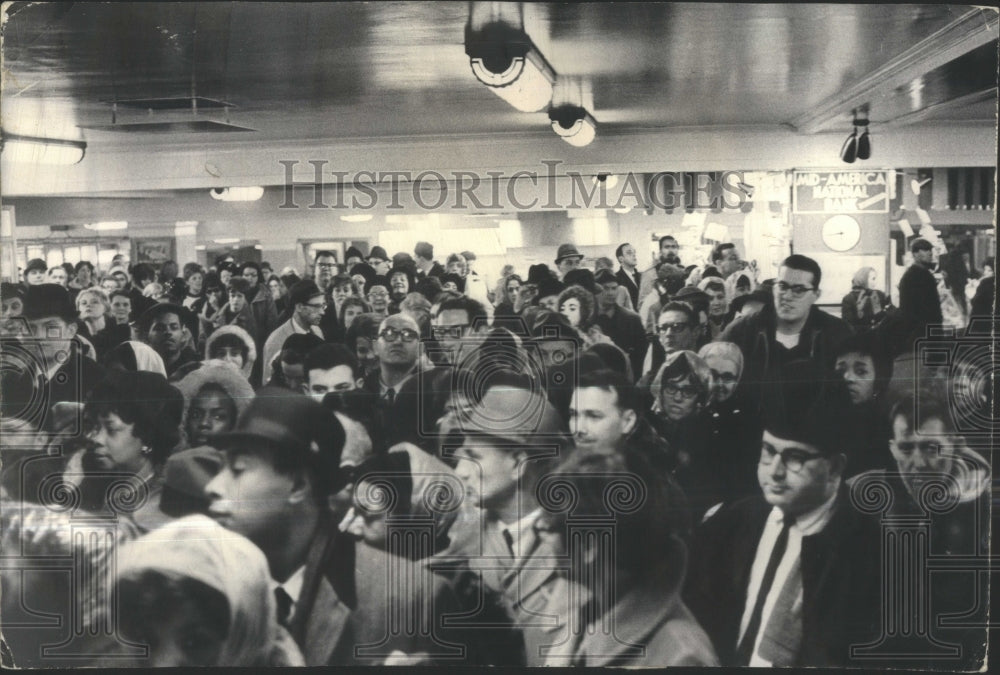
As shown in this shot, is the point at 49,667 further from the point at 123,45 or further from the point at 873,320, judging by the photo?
the point at 873,320

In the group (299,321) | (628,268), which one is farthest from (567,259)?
(299,321)

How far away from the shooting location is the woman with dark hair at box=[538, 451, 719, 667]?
3.17 metres

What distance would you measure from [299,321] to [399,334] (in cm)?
30

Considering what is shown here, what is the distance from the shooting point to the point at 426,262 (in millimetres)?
3160

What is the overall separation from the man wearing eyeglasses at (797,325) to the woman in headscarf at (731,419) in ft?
0.18

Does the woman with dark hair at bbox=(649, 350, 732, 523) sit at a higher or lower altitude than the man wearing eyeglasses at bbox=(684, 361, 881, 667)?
higher

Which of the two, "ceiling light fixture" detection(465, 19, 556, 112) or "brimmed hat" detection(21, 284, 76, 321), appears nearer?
"ceiling light fixture" detection(465, 19, 556, 112)

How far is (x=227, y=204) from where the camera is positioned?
3178 mm

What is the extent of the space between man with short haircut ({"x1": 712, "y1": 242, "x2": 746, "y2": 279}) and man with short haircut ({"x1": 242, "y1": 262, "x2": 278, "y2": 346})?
1.30 metres

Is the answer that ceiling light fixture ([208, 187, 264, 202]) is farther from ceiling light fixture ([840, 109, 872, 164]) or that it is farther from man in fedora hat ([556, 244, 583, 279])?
ceiling light fixture ([840, 109, 872, 164])

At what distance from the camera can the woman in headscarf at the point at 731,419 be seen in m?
3.17

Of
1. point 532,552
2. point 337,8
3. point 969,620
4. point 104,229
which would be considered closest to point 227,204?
point 104,229

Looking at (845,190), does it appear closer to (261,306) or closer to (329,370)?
(329,370)

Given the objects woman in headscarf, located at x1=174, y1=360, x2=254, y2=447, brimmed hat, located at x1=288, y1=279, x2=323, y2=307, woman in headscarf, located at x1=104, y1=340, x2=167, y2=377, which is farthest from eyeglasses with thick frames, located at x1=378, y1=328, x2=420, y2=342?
woman in headscarf, located at x1=104, y1=340, x2=167, y2=377
